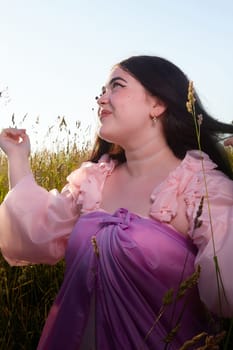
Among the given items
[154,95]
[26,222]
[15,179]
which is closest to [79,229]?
[26,222]

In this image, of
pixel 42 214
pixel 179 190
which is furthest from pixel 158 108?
pixel 42 214

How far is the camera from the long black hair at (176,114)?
6.38 ft

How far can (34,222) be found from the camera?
1957 millimetres

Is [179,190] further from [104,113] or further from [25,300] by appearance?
[25,300]

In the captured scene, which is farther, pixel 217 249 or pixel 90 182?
pixel 90 182

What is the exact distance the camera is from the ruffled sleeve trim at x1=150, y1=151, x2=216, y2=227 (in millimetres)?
1671

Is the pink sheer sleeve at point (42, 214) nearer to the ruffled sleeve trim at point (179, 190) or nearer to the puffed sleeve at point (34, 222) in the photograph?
the puffed sleeve at point (34, 222)

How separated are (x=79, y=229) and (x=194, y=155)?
1.60ft

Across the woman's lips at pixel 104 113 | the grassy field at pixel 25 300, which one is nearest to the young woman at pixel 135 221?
the woman's lips at pixel 104 113

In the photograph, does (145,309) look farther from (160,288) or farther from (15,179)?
(15,179)

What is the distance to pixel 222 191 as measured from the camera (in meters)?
1.66

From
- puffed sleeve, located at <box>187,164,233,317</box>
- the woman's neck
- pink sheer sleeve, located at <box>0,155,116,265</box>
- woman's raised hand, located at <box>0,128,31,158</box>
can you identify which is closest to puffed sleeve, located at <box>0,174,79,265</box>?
pink sheer sleeve, located at <box>0,155,116,265</box>

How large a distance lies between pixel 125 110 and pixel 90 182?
1.01 feet

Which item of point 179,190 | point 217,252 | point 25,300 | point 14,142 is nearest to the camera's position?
point 217,252
